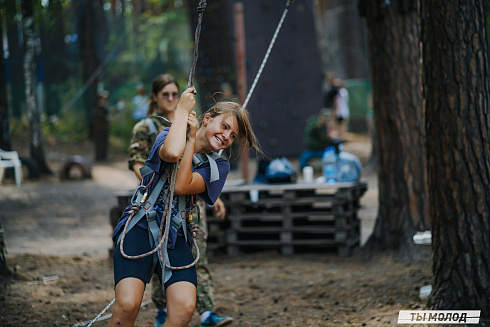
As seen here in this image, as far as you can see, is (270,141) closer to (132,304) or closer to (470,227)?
(470,227)

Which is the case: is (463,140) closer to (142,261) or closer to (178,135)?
(178,135)

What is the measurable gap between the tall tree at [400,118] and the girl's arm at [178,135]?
4.11 meters

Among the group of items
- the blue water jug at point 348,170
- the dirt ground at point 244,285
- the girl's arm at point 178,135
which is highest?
the girl's arm at point 178,135

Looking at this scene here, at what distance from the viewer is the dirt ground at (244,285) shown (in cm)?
518

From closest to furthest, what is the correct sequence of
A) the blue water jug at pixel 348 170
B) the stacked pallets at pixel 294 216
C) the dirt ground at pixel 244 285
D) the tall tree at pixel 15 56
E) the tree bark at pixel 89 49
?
the dirt ground at pixel 244 285
the stacked pallets at pixel 294 216
the blue water jug at pixel 348 170
the tall tree at pixel 15 56
the tree bark at pixel 89 49

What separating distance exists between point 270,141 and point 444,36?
12881 millimetres

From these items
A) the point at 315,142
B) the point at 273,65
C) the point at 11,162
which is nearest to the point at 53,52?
the point at 11,162

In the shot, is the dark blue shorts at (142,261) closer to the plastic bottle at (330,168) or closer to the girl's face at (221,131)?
the girl's face at (221,131)

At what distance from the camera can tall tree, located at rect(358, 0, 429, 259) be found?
6.93 meters

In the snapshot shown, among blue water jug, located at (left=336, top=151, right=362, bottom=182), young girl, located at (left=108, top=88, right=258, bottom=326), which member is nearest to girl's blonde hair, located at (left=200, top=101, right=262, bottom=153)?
young girl, located at (left=108, top=88, right=258, bottom=326)

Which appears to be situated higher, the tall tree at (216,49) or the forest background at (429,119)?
the tall tree at (216,49)

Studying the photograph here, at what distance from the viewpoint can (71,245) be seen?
834cm

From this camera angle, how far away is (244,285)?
6.29m

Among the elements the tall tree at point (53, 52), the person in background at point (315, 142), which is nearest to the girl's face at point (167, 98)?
the tall tree at point (53, 52)
